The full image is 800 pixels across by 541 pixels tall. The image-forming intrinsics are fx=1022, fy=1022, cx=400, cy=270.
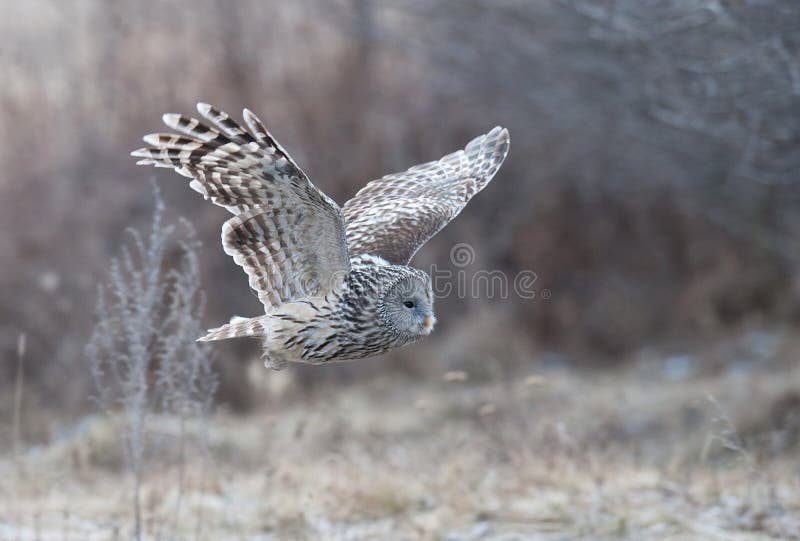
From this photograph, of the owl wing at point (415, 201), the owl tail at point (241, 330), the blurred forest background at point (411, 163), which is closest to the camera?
the owl tail at point (241, 330)

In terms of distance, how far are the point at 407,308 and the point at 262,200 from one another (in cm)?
86

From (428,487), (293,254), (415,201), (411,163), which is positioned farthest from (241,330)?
(411,163)

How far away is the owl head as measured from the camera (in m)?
4.69

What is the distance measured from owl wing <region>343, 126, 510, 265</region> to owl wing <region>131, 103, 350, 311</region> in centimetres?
50

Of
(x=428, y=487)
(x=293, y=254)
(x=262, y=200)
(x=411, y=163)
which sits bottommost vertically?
(x=428, y=487)

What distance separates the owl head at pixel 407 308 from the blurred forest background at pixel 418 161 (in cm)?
460

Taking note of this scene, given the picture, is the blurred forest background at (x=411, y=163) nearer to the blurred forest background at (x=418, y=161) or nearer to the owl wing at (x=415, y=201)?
the blurred forest background at (x=418, y=161)

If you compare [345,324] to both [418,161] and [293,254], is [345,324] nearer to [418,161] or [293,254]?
[293,254]

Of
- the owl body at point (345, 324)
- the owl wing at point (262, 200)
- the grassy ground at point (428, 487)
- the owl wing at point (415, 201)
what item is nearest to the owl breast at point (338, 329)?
the owl body at point (345, 324)

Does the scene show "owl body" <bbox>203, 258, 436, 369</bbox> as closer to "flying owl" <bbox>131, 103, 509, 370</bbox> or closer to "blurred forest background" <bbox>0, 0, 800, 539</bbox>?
"flying owl" <bbox>131, 103, 509, 370</bbox>

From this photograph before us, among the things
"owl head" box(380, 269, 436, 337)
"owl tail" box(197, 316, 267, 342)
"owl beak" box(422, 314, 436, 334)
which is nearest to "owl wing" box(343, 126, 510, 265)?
"owl head" box(380, 269, 436, 337)

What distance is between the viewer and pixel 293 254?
4.62m

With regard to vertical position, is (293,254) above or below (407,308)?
above

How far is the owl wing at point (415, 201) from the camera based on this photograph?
5297mm
